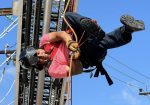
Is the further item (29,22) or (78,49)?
(29,22)

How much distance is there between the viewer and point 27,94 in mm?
16812

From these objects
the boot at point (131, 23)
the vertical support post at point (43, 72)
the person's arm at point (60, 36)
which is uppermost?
the boot at point (131, 23)

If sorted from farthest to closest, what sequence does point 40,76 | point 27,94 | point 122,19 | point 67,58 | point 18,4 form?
point 27,94, point 18,4, point 40,76, point 67,58, point 122,19

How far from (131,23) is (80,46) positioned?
30.5 inches

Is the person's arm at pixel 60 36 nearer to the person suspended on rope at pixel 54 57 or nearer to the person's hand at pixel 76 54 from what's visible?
the person suspended on rope at pixel 54 57

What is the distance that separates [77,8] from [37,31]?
1.35 metres

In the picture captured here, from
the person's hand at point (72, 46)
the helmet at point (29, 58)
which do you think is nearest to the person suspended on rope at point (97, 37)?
the person's hand at point (72, 46)

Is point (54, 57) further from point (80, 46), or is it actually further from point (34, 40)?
point (34, 40)

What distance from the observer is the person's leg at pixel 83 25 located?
21.9ft

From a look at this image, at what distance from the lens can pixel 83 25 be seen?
6684mm

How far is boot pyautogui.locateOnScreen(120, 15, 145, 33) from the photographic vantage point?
6434 mm

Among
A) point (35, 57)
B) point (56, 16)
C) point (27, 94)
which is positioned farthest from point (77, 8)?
point (35, 57)

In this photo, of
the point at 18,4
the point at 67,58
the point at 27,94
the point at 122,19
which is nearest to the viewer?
the point at 122,19

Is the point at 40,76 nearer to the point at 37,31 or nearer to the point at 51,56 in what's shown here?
the point at 37,31
